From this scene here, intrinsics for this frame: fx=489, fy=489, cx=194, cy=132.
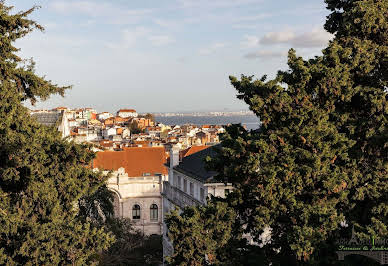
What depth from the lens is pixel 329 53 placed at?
16.0m

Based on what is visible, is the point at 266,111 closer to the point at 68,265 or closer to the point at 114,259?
the point at 68,265

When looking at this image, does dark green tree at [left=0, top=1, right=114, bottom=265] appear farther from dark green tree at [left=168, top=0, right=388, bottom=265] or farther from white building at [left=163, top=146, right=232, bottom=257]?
white building at [left=163, top=146, right=232, bottom=257]

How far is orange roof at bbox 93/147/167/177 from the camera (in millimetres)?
50281

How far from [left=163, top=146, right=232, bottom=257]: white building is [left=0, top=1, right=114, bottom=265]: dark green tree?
490 inches

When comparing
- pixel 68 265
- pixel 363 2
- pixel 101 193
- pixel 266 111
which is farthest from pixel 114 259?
pixel 363 2

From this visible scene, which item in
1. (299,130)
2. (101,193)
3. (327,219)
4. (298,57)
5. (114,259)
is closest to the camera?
(327,219)

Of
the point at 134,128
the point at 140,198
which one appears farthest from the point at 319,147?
the point at 134,128

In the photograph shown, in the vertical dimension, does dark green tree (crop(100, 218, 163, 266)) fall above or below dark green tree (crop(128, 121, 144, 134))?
below

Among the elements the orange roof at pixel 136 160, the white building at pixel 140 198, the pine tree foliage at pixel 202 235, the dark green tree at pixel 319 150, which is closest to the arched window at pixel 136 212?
the white building at pixel 140 198

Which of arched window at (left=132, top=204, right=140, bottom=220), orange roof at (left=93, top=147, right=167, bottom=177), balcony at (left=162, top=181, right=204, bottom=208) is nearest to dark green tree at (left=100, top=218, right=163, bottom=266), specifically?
arched window at (left=132, top=204, right=140, bottom=220)

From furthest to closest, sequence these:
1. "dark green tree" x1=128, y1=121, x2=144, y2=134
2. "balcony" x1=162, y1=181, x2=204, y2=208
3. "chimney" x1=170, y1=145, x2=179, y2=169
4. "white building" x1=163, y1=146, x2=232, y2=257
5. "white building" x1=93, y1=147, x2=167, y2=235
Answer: "dark green tree" x1=128, y1=121, x2=144, y2=134
"white building" x1=93, y1=147, x2=167, y2=235
"chimney" x1=170, y1=145, x2=179, y2=169
"balcony" x1=162, y1=181, x2=204, y2=208
"white building" x1=163, y1=146, x2=232, y2=257

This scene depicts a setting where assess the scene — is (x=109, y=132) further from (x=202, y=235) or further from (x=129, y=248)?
(x=202, y=235)

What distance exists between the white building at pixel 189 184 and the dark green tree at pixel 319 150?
12.2 m

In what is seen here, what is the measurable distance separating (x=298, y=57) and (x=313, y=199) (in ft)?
15.8
